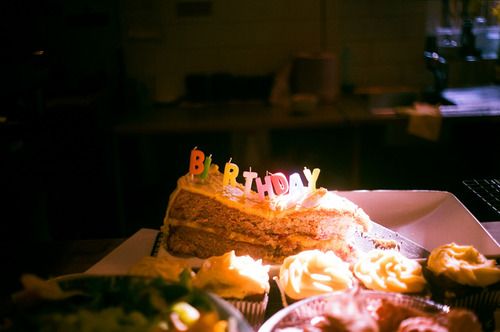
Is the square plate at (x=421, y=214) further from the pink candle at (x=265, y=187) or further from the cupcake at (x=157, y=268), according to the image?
the cupcake at (x=157, y=268)

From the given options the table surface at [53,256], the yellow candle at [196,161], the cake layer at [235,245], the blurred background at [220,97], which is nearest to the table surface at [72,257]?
the table surface at [53,256]

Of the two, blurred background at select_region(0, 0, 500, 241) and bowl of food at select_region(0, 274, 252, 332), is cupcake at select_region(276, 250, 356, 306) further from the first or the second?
blurred background at select_region(0, 0, 500, 241)

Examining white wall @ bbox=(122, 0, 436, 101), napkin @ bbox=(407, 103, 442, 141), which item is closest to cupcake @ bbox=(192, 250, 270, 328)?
napkin @ bbox=(407, 103, 442, 141)

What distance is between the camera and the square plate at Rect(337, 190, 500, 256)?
2.23m

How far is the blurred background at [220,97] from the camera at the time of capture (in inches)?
175

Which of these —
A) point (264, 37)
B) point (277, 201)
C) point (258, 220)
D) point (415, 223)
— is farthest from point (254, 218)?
point (264, 37)

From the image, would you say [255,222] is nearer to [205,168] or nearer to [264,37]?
[205,168]

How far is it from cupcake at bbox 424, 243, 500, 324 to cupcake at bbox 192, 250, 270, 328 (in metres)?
0.46

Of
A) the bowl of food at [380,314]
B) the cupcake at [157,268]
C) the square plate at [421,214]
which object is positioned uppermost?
the bowl of food at [380,314]

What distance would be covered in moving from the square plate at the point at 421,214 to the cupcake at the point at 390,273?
673 millimetres

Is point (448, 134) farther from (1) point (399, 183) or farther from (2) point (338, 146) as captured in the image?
(2) point (338, 146)

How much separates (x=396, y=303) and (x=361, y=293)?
71mm

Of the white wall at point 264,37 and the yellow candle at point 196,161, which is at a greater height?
the white wall at point 264,37

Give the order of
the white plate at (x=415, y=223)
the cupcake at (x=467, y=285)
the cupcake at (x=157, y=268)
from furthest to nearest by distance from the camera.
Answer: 1. the white plate at (x=415, y=223)
2. the cupcake at (x=157, y=268)
3. the cupcake at (x=467, y=285)
